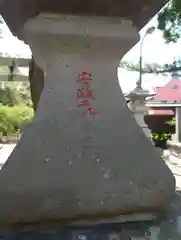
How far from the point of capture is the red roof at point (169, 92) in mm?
14273

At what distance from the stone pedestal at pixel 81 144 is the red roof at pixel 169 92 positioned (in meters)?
12.2

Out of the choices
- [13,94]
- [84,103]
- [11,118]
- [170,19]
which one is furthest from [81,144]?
[13,94]

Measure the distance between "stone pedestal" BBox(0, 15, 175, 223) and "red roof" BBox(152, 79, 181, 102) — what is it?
40.1 ft

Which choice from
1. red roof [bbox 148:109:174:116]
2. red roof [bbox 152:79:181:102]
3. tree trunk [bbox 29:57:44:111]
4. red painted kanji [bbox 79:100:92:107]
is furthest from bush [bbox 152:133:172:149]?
red painted kanji [bbox 79:100:92:107]

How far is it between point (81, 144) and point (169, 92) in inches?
540

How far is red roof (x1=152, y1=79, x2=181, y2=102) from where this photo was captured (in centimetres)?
1427

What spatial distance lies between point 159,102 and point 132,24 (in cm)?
1258

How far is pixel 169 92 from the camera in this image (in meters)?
14.9

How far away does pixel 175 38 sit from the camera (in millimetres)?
6754

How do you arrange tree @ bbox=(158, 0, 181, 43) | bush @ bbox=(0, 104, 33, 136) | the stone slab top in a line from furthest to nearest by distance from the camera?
1. bush @ bbox=(0, 104, 33, 136)
2. tree @ bbox=(158, 0, 181, 43)
3. the stone slab top

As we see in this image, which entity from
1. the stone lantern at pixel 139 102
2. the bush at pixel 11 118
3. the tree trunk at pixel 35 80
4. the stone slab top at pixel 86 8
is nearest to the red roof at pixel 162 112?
the bush at pixel 11 118

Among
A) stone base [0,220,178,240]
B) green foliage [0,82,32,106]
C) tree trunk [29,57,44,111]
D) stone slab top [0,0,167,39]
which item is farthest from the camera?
green foliage [0,82,32,106]

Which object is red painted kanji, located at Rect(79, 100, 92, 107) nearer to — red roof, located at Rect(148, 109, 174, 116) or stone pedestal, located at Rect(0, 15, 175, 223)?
stone pedestal, located at Rect(0, 15, 175, 223)

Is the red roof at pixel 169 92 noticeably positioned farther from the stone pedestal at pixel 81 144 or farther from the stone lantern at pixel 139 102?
the stone pedestal at pixel 81 144
